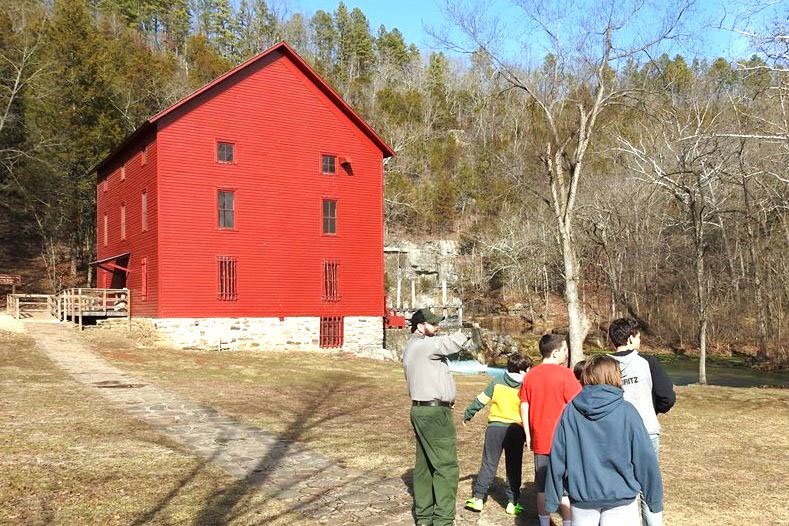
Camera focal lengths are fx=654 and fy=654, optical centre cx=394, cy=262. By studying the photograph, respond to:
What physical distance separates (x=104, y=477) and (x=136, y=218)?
22.6 m

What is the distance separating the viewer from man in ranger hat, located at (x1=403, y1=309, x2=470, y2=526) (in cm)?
570

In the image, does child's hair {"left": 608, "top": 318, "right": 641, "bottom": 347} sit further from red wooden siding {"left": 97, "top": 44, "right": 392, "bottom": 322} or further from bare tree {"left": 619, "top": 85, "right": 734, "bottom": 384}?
red wooden siding {"left": 97, "top": 44, "right": 392, "bottom": 322}

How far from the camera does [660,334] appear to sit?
37.4 metres

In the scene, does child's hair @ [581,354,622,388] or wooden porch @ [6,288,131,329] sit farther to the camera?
wooden porch @ [6,288,131,329]

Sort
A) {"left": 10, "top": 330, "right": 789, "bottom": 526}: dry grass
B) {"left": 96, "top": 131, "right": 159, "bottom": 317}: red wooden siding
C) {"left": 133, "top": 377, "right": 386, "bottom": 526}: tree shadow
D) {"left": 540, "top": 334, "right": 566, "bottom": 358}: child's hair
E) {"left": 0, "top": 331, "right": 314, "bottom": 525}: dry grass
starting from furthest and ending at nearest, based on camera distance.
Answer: {"left": 96, "top": 131, "right": 159, "bottom": 317}: red wooden siding < {"left": 10, "top": 330, "right": 789, "bottom": 526}: dry grass < {"left": 133, "top": 377, "right": 386, "bottom": 526}: tree shadow < {"left": 0, "top": 331, "right": 314, "bottom": 525}: dry grass < {"left": 540, "top": 334, "right": 566, "bottom": 358}: child's hair

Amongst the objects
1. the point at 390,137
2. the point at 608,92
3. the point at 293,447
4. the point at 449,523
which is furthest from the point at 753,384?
the point at 390,137


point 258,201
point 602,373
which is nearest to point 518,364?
point 602,373

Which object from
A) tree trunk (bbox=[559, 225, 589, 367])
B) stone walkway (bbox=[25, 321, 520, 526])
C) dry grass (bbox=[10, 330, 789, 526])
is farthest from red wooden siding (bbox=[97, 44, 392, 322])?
stone walkway (bbox=[25, 321, 520, 526])

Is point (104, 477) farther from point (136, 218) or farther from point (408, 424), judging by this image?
point (136, 218)

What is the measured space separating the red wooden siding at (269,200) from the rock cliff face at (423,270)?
1953 centimetres

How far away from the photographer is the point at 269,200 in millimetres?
27328

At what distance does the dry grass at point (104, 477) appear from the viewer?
5945mm

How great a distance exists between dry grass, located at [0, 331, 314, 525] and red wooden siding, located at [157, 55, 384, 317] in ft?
48.0

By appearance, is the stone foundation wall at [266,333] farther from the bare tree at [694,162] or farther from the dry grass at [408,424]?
the bare tree at [694,162]
